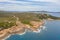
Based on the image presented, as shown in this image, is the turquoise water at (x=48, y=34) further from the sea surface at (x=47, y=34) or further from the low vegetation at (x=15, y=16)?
the low vegetation at (x=15, y=16)

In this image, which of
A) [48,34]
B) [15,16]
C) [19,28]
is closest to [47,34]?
[48,34]

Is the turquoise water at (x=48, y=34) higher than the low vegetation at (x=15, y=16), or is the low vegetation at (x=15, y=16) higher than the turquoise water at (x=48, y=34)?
the low vegetation at (x=15, y=16)

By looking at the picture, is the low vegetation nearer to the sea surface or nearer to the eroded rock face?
the eroded rock face

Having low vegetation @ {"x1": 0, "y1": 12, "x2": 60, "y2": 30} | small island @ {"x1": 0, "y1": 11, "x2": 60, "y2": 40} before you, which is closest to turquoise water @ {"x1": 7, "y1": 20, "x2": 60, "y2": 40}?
small island @ {"x1": 0, "y1": 11, "x2": 60, "y2": 40}

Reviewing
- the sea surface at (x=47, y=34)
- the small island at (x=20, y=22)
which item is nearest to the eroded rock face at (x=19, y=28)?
the small island at (x=20, y=22)

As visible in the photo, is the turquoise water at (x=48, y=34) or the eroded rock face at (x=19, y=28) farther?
the turquoise water at (x=48, y=34)

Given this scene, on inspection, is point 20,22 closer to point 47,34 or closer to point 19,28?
point 19,28

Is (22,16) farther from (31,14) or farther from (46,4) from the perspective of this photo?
(46,4)
